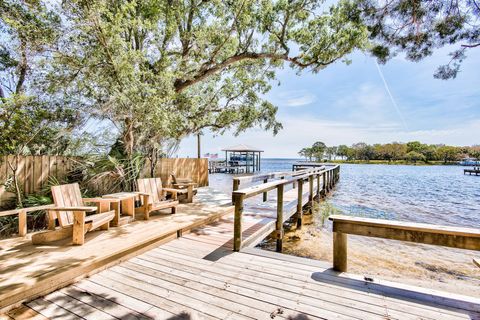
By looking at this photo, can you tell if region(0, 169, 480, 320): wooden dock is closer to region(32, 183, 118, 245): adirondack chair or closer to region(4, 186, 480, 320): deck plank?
region(4, 186, 480, 320): deck plank

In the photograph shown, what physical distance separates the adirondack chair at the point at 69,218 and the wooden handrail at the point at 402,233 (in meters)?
3.01

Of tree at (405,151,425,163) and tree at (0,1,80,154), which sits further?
tree at (405,151,425,163)

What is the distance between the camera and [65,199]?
338 cm

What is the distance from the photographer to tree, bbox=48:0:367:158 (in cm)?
486

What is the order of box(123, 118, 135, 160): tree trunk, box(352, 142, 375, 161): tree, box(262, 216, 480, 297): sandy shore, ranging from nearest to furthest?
box(262, 216, 480, 297): sandy shore < box(123, 118, 135, 160): tree trunk < box(352, 142, 375, 161): tree

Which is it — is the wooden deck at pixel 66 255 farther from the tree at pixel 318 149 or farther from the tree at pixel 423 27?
the tree at pixel 318 149

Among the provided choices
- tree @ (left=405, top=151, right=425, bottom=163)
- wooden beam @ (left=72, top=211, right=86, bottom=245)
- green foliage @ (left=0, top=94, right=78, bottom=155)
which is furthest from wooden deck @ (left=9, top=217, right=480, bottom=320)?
tree @ (left=405, top=151, right=425, bottom=163)

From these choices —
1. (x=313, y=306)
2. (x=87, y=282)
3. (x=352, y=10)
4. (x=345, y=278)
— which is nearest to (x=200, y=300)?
(x=313, y=306)

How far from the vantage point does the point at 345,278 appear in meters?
2.43

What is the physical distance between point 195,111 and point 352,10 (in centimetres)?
621

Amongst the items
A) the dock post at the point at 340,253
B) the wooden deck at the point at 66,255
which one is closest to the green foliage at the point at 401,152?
the wooden deck at the point at 66,255

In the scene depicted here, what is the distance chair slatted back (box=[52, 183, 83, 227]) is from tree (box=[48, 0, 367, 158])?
220 centimetres

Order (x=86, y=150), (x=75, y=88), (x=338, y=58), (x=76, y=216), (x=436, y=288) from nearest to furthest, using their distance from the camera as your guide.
Result: (x=436, y=288) → (x=76, y=216) → (x=75, y=88) → (x=86, y=150) → (x=338, y=58)

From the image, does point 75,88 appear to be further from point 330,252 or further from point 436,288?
point 436,288
